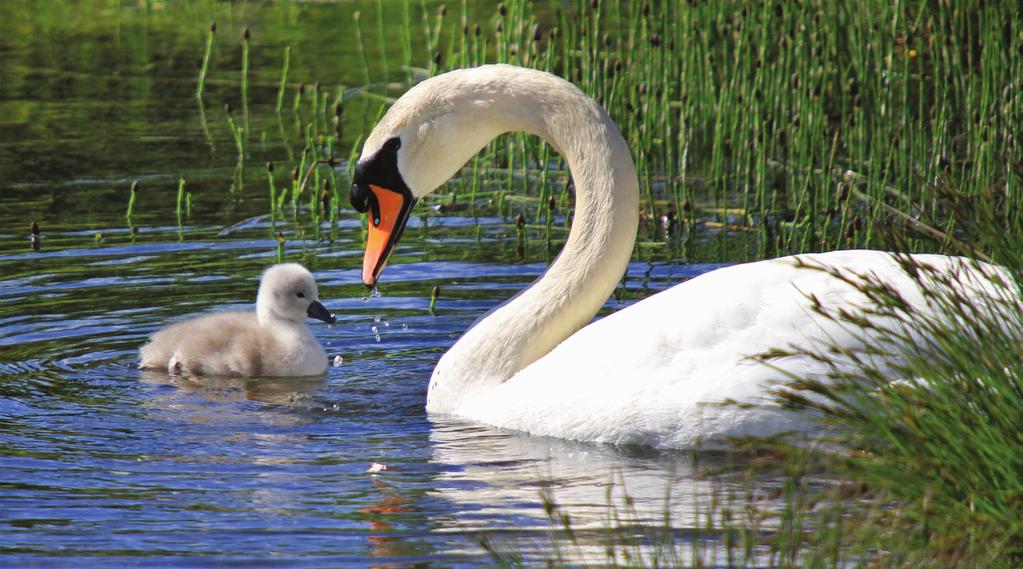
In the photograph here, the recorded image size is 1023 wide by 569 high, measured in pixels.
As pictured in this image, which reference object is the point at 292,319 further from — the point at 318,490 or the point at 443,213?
the point at 443,213

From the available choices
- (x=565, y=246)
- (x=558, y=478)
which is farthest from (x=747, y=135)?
(x=558, y=478)

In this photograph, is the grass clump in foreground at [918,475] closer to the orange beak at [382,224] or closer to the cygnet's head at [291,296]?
the orange beak at [382,224]

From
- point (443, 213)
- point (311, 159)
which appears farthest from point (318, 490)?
point (311, 159)

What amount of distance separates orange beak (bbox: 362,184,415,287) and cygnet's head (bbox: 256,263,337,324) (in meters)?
0.97

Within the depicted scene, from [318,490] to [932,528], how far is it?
2214 mm

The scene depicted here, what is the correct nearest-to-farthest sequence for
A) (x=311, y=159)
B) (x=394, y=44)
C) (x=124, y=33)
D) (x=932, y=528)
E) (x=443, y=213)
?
(x=932, y=528) < (x=443, y=213) < (x=311, y=159) < (x=394, y=44) < (x=124, y=33)

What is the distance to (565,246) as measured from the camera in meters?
6.38

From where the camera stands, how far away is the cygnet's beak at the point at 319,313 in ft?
24.4

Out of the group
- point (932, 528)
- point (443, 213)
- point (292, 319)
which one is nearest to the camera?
point (932, 528)

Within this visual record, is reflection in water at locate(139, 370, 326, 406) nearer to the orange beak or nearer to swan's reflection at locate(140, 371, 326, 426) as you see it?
swan's reflection at locate(140, 371, 326, 426)

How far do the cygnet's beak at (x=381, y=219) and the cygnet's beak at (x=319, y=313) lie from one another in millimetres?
993

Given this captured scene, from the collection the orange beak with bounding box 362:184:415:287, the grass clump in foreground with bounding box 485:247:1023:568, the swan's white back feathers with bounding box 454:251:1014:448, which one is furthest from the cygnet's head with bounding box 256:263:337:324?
the grass clump in foreground with bounding box 485:247:1023:568

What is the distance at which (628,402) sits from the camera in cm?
551

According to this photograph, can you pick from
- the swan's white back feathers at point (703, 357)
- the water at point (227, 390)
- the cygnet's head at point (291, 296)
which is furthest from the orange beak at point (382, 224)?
the swan's white back feathers at point (703, 357)
